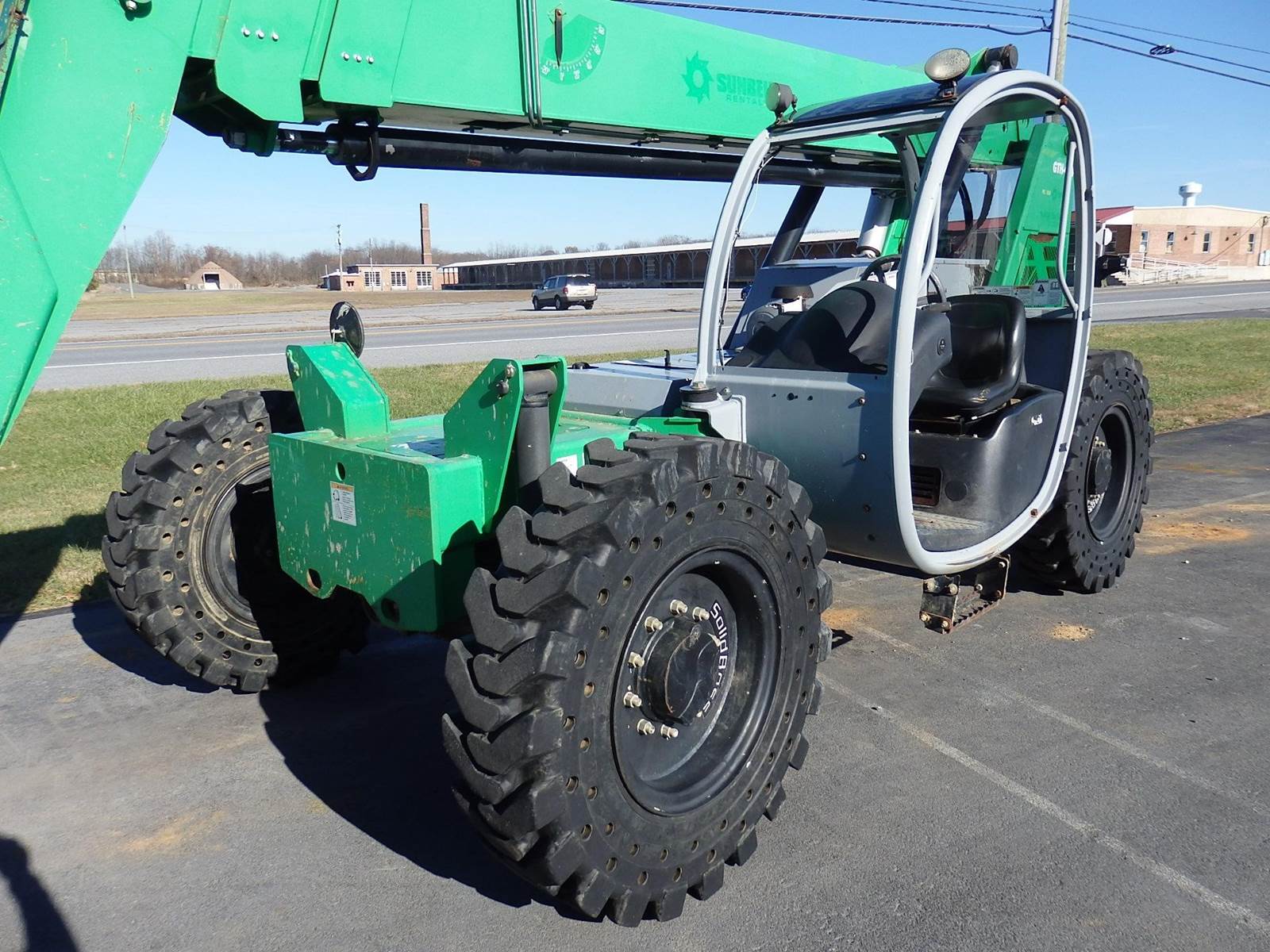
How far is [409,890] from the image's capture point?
3129 mm

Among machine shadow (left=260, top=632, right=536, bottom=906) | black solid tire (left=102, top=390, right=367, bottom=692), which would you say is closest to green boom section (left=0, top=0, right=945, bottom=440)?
black solid tire (left=102, top=390, right=367, bottom=692)

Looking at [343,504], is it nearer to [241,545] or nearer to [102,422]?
[241,545]

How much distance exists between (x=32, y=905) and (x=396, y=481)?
1649 mm

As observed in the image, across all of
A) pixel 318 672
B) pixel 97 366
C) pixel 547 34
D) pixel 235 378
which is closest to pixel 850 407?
pixel 547 34

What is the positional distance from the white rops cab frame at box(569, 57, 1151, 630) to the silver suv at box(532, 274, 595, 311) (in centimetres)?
→ 3239

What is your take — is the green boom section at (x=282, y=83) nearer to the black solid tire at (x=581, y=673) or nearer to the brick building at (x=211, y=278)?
the black solid tire at (x=581, y=673)

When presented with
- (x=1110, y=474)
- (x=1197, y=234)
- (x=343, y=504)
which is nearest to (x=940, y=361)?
(x=1110, y=474)

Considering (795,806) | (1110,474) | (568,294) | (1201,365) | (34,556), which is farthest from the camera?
(568,294)

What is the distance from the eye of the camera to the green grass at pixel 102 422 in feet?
20.6

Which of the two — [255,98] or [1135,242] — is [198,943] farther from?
[1135,242]

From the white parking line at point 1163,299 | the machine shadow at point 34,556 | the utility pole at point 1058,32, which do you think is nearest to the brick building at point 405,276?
the white parking line at point 1163,299

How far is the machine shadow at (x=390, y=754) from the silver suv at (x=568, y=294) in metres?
33.7

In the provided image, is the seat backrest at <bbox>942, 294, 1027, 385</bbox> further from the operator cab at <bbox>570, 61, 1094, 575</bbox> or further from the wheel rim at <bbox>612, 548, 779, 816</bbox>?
the wheel rim at <bbox>612, 548, 779, 816</bbox>

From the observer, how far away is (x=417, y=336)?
79.5 feet
